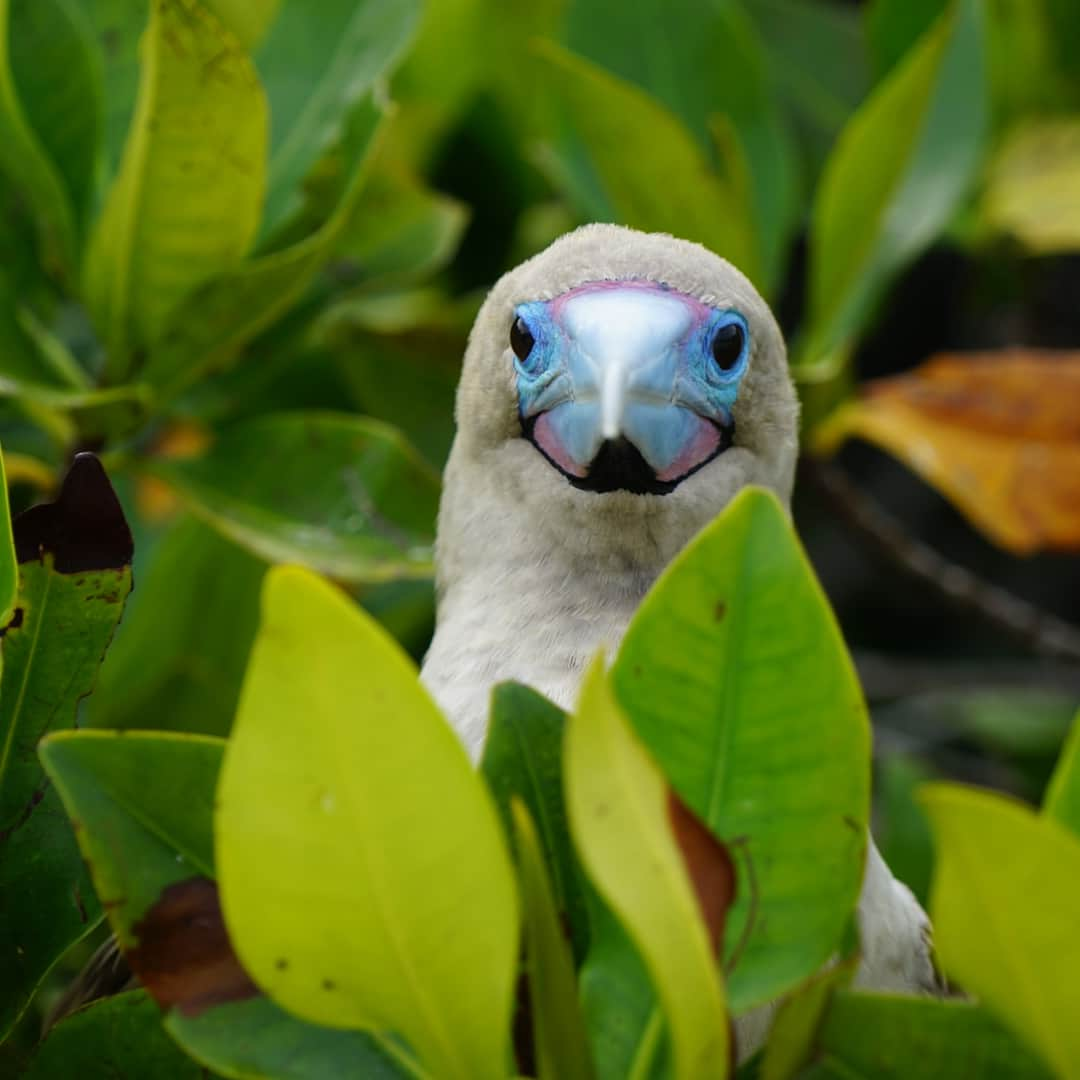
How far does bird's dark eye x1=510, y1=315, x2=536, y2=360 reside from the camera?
193 centimetres

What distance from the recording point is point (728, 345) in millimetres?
1910

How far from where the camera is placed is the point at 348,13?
2254 mm

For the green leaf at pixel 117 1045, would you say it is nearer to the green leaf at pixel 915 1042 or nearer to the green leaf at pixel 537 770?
the green leaf at pixel 537 770

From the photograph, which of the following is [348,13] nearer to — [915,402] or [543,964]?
[915,402]

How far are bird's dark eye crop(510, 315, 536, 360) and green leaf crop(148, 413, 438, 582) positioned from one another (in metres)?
0.27

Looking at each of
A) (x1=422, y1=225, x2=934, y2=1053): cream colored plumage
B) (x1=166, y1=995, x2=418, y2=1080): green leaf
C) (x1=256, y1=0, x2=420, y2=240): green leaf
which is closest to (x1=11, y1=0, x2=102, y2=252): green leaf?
→ (x1=256, y1=0, x2=420, y2=240): green leaf

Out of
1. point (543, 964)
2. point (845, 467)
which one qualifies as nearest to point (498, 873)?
point (543, 964)

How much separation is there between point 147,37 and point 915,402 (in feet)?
4.40

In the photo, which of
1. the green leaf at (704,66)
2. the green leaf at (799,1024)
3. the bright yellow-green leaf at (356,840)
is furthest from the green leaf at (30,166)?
the green leaf at (799,1024)

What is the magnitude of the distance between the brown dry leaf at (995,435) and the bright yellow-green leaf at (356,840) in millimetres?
1586

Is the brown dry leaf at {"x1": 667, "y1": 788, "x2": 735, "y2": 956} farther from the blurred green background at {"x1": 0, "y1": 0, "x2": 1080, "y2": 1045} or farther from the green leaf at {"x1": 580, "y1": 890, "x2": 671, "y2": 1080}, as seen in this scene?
the blurred green background at {"x1": 0, "y1": 0, "x2": 1080, "y2": 1045}

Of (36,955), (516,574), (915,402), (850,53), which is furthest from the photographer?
(850,53)

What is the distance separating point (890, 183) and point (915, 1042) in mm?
1681

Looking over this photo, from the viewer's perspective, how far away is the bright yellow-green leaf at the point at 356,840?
1029mm
